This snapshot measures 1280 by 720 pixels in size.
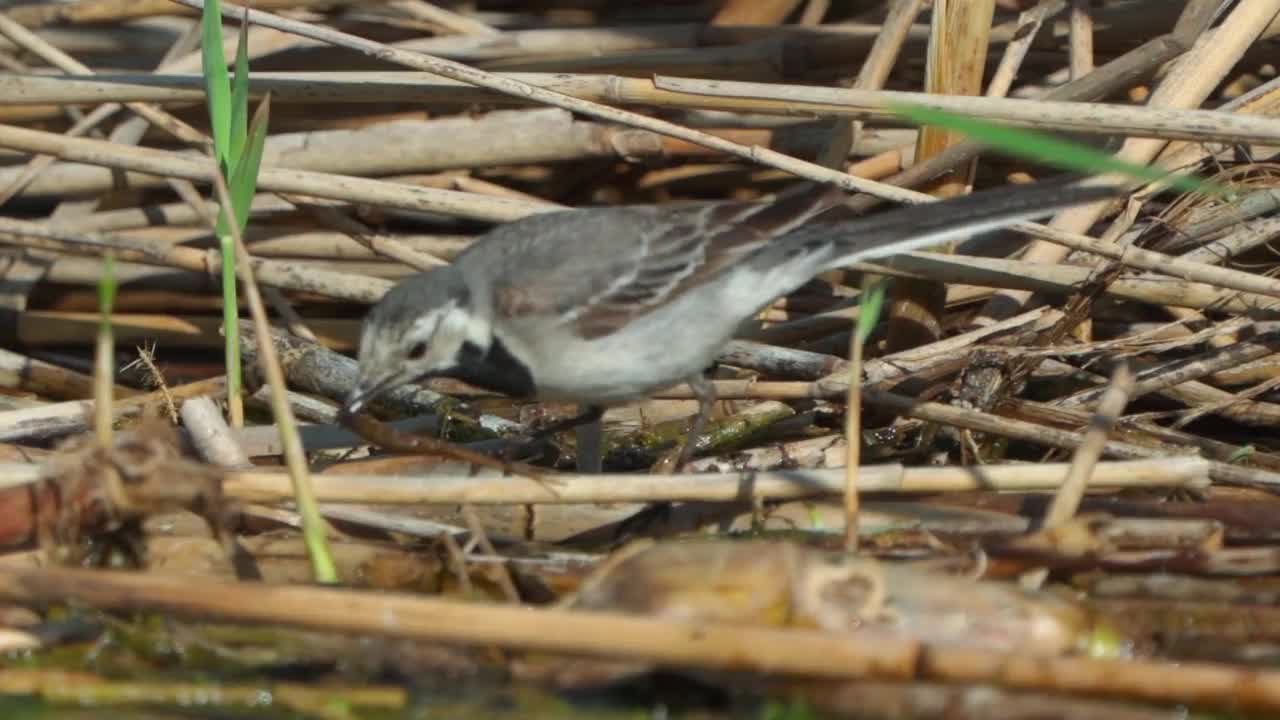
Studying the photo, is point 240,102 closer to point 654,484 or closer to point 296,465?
point 296,465

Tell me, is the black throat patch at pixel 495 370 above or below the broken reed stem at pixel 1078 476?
above

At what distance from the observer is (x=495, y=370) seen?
595cm

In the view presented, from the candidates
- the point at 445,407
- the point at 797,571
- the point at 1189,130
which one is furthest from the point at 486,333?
the point at 1189,130

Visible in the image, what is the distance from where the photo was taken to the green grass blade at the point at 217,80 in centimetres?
577

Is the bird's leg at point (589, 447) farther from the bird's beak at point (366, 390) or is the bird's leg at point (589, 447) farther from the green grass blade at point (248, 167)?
the green grass blade at point (248, 167)

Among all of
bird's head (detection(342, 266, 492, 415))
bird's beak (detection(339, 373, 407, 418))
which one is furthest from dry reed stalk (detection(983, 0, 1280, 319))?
bird's beak (detection(339, 373, 407, 418))

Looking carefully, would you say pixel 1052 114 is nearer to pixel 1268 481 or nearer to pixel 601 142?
pixel 1268 481

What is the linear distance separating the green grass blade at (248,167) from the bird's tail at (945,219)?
1850 mm

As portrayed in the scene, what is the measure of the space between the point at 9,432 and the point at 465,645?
108 inches

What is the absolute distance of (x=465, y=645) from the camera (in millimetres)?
→ 4320

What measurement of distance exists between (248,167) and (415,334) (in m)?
0.79

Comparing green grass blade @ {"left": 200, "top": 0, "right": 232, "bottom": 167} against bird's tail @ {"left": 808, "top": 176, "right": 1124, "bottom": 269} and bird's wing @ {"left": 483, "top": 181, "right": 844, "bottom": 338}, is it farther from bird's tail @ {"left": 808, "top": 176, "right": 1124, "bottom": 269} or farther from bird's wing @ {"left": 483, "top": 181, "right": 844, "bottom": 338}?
bird's tail @ {"left": 808, "top": 176, "right": 1124, "bottom": 269}

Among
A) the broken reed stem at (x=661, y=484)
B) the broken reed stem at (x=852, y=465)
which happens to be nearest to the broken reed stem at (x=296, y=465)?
the broken reed stem at (x=661, y=484)

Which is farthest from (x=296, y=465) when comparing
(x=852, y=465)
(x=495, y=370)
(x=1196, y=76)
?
(x=1196, y=76)
